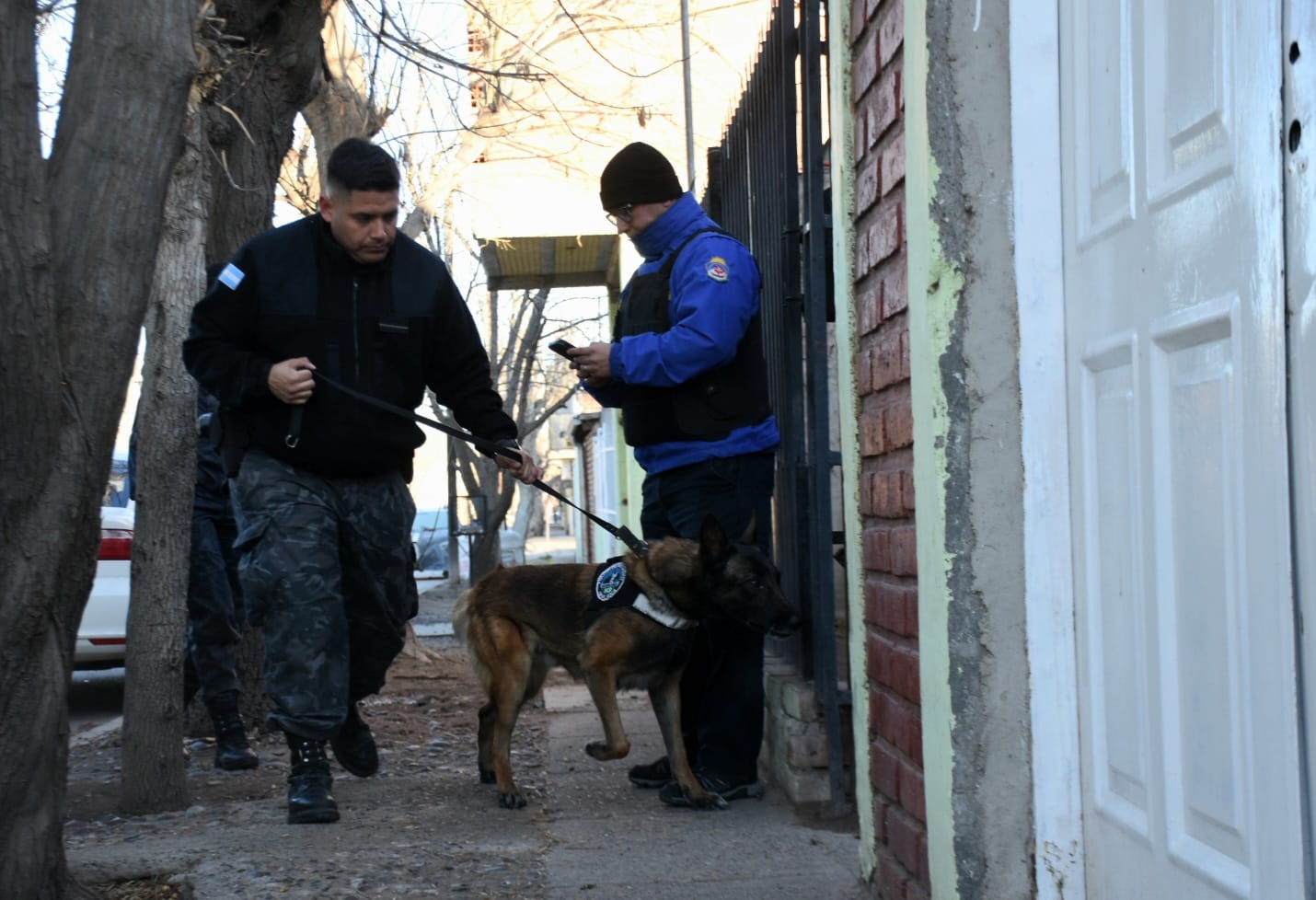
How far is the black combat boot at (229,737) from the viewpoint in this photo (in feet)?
18.5

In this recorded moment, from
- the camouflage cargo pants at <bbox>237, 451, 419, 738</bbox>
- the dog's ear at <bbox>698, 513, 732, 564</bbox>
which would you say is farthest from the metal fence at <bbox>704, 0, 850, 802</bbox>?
the camouflage cargo pants at <bbox>237, 451, 419, 738</bbox>

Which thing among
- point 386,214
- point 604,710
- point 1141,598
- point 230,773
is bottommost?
point 230,773

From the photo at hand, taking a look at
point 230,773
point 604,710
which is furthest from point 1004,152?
point 230,773

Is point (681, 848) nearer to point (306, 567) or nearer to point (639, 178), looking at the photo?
point (306, 567)

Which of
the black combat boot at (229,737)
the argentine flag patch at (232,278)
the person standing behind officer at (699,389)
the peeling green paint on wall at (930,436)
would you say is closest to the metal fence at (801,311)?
the person standing behind officer at (699,389)

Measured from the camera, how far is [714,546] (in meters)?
4.47

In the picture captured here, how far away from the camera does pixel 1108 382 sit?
2262 mm

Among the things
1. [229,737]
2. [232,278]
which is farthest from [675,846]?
[229,737]

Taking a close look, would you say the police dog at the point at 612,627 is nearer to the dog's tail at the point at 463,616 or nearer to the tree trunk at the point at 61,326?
the dog's tail at the point at 463,616

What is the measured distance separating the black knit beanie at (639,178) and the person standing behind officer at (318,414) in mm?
753

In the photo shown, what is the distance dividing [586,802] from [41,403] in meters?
2.59

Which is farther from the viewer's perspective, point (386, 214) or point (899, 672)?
point (386, 214)

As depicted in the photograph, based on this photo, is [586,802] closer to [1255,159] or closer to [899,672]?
[899,672]

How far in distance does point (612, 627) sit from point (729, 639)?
0.43m
